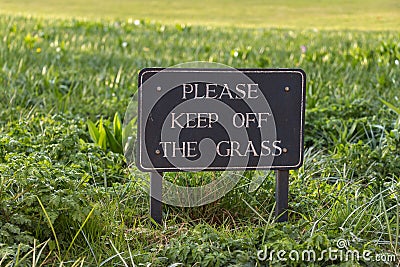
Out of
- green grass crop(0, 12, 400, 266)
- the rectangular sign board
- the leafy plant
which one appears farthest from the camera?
the leafy plant

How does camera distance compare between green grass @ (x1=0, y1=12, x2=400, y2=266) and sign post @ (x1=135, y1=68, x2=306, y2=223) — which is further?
sign post @ (x1=135, y1=68, x2=306, y2=223)

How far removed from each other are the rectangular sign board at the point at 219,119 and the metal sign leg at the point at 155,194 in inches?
1.5

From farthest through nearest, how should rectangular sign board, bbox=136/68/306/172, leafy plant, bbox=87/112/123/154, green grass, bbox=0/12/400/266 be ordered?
leafy plant, bbox=87/112/123/154, rectangular sign board, bbox=136/68/306/172, green grass, bbox=0/12/400/266

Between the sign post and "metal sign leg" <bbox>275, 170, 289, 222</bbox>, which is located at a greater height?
the sign post

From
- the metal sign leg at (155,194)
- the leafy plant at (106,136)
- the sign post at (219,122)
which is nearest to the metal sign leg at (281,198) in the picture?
the sign post at (219,122)

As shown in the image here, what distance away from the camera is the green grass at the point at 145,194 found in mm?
2713

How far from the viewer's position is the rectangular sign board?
3.10m

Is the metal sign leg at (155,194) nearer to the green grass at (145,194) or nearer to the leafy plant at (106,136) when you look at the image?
the green grass at (145,194)

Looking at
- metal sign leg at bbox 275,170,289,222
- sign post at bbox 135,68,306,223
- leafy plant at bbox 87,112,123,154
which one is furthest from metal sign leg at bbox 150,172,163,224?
leafy plant at bbox 87,112,123,154

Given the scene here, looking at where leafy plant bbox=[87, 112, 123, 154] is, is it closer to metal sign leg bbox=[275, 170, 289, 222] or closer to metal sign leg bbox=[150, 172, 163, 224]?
metal sign leg bbox=[150, 172, 163, 224]

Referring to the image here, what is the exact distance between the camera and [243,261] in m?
2.61

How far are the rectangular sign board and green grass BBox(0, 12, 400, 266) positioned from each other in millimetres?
246

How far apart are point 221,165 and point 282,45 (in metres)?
5.58

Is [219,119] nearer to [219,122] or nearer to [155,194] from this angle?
[219,122]
